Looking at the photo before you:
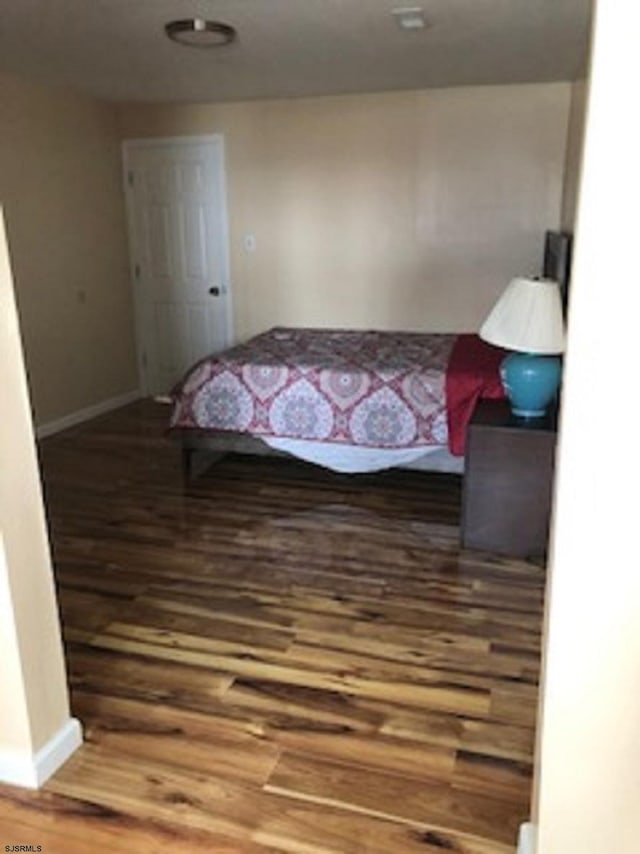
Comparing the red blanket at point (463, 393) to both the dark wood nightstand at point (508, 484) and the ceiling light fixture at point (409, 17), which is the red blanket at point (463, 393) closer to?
the dark wood nightstand at point (508, 484)

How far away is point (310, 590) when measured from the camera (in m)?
2.68

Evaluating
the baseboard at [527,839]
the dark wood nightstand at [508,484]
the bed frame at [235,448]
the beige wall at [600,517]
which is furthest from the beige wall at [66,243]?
the beige wall at [600,517]

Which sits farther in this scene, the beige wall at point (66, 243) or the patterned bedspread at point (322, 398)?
the beige wall at point (66, 243)

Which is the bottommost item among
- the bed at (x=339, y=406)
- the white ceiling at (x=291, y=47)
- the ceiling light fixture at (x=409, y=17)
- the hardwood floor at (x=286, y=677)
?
the hardwood floor at (x=286, y=677)

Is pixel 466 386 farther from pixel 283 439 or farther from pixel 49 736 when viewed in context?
pixel 49 736

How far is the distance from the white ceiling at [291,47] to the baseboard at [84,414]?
7.46ft

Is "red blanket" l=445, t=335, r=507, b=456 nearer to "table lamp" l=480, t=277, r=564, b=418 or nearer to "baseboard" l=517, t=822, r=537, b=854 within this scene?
"table lamp" l=480, t=277, r=564, b=418

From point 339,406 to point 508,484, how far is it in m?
1.04

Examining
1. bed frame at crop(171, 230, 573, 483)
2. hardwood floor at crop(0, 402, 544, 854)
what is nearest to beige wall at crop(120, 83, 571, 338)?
bed frame at crop(171, 230, 573, 483)

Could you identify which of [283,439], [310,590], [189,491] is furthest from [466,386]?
[189,491]

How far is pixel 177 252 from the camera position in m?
5.53

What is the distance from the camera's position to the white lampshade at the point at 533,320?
2701mm

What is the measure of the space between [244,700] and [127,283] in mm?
4350

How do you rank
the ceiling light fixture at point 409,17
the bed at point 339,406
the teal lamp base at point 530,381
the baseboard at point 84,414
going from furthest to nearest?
the baseboard at point 84,414
the bed at point 339,406
the ceiling light fixture at point 409,17
the teal lamp base at point 530,381
